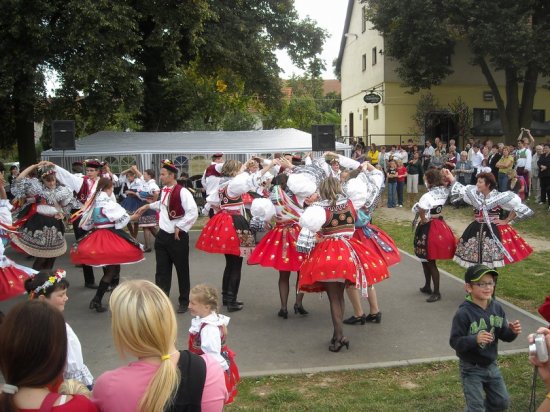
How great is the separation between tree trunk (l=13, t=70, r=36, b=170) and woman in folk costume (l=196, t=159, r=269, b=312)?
10.6 m

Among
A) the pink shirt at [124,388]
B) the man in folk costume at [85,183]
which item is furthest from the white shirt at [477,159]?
the pink shirt at [124,388]

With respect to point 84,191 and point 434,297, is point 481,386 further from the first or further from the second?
point 84,191

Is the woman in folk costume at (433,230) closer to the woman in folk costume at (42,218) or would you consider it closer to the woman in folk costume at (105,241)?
the woman in folk costume at (105,241)

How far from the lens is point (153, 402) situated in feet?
7.35

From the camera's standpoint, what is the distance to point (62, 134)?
39.3ft

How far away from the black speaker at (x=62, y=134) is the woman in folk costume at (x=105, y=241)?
16.3 feet

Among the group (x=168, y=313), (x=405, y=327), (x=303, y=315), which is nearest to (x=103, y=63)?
(x=303, y=315)

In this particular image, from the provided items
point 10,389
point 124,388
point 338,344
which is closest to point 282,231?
point 338,344

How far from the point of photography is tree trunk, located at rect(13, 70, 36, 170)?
15938mm

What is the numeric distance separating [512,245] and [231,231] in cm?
365

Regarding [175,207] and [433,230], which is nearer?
[175,207]

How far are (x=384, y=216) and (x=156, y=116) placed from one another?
13.0m

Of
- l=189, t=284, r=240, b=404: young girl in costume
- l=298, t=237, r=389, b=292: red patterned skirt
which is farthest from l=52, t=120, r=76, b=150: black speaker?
l=189, t=284, r=240, b=404: young girl in costume

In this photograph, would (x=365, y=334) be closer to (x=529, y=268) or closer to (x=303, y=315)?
(x=303, y=315)
